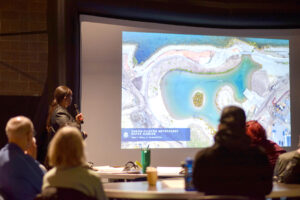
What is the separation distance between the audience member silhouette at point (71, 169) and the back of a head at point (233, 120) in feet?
2.46

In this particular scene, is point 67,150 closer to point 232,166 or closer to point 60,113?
point 232,166

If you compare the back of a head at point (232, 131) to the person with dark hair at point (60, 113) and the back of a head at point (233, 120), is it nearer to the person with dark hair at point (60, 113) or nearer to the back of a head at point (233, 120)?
the back of a head at point (233, 120)

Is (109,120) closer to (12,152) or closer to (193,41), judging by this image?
(193,41)

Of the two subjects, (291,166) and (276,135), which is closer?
(291,166)

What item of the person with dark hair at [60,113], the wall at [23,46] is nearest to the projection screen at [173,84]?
the wall at [23,46]

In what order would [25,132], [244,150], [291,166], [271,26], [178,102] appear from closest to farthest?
[244,150], [25,132], [291,166], [178,102], [271,26]

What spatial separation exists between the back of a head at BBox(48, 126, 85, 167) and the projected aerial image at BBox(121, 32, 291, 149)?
3.40 meters

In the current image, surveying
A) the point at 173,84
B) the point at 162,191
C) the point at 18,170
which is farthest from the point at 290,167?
the point at 173,84

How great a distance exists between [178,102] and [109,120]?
95 centimetres

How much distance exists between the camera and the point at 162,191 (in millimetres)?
2531

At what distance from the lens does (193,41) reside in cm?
612

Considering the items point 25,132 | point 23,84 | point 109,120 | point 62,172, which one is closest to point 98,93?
point 109,120

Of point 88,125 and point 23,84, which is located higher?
point 23,84

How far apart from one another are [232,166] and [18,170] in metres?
1.16
